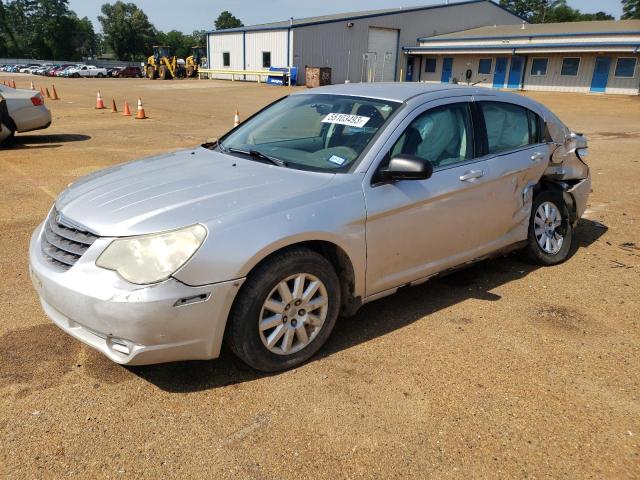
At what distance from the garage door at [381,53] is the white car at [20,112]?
36883 mm

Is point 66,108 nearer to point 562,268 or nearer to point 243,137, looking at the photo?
point 243,137

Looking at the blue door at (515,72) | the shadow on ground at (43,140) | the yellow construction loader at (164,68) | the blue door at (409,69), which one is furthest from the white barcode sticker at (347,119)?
the yellow construction loader at (164,68)

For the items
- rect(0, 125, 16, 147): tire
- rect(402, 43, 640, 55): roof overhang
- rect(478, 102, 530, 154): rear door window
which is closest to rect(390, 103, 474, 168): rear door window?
rect(478, 102, 530, 154): rear door window

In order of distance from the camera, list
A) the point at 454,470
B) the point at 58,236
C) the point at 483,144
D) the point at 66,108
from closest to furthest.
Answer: the point at 454,470
the point at 58,236
the point at 483,144
the point at 66,108

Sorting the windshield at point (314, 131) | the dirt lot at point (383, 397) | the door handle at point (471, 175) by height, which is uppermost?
the windshield at point (314, 131)

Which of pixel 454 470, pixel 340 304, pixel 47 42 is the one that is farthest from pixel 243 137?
pixel 47 42

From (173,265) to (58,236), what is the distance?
89 centimetres

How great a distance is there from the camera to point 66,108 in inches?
779

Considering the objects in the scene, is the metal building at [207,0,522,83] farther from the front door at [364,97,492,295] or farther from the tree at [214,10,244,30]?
the tree at [214,10,244,30]

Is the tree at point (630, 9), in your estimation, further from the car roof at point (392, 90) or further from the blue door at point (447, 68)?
the car roof at point (392, 90)

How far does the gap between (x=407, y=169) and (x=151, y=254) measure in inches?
63.1

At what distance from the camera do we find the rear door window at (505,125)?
4.21 m

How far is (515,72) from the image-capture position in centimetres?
3994

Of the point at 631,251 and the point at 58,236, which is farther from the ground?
the point at 58,236
